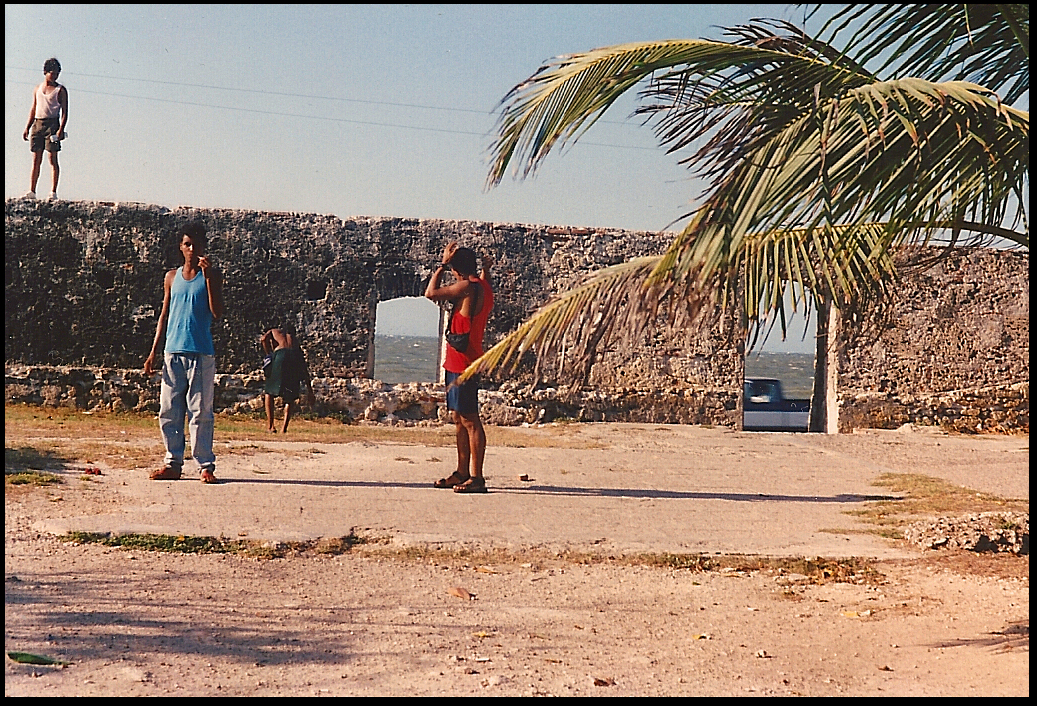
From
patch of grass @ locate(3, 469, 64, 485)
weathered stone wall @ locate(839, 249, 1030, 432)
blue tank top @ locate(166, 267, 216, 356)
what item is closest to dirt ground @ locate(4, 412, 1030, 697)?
patch of grass @ locate(3, 469, 64, 485)

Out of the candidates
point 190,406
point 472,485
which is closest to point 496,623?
point 472,485

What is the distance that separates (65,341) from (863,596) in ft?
29.0

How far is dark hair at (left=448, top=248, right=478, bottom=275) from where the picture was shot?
5.82 m

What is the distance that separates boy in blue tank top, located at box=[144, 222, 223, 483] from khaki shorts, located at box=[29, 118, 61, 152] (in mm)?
2906

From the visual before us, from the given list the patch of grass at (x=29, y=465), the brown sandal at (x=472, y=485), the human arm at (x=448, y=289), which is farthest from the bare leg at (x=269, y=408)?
the human arm at (x=448, y=289)

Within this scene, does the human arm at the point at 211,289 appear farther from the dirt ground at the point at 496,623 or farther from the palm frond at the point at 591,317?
the palm frond at the point at 591,317

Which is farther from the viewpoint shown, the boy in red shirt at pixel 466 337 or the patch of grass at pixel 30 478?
the boy in red shirt at pixel 466 337

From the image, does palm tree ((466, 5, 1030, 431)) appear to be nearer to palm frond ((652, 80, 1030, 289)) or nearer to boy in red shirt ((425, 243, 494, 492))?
palm frond ((652, 80, 1030, 289))

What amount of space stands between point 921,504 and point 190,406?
15.3 feet

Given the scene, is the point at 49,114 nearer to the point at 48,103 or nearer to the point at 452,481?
the point at 48,103

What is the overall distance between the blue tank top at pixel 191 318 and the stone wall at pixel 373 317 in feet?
15.6

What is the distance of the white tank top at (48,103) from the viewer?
771cm
